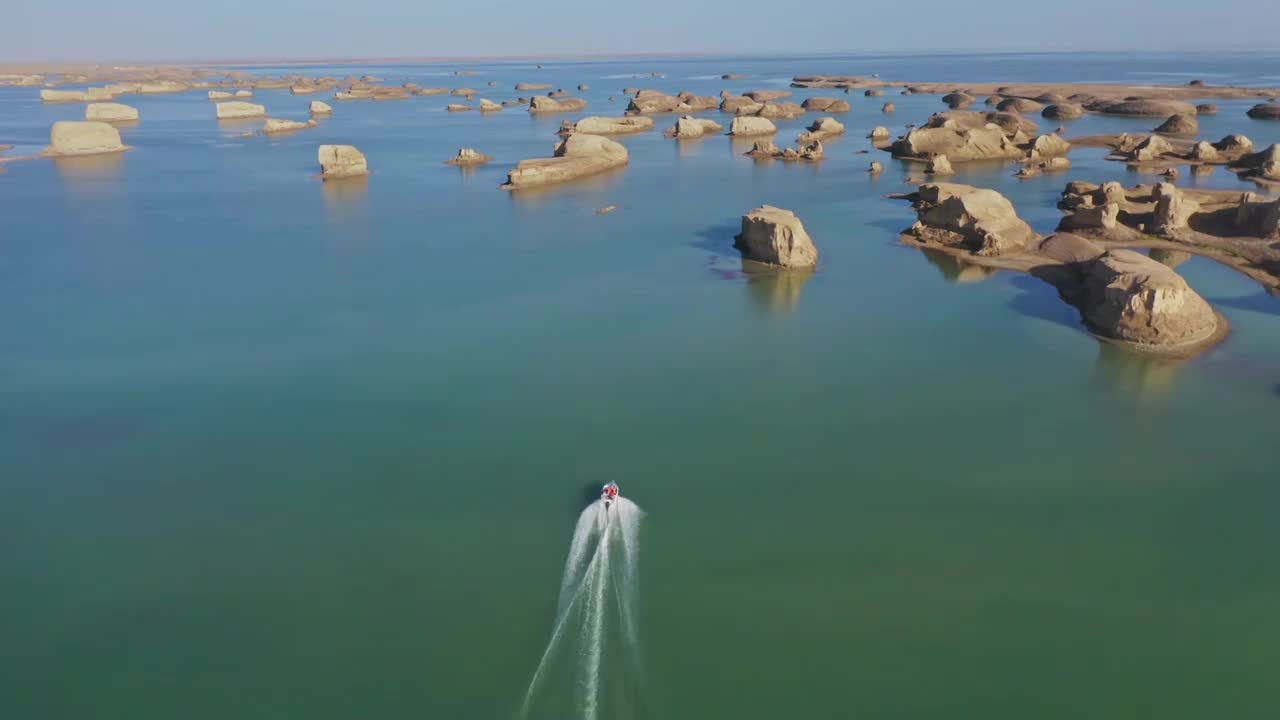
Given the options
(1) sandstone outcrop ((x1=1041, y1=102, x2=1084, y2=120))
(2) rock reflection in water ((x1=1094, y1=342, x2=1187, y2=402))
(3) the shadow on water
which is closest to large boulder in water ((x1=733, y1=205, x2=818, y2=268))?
(3) the shadow on water

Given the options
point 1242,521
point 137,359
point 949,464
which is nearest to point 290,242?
point 137,359

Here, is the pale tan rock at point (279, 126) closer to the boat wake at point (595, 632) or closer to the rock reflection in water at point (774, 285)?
the rock reflection in water at point (774, 285)

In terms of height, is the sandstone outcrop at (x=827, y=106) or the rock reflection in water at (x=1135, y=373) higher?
the sandstone outcrop at (x=827, y=106)

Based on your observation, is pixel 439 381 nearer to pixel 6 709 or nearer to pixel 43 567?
pixel 43 567

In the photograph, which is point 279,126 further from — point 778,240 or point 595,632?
point 595,632

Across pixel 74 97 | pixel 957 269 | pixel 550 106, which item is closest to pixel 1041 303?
pixel 957 269

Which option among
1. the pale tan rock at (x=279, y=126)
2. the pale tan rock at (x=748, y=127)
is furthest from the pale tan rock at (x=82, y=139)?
the pale tan rock at (x=748, y=127)
